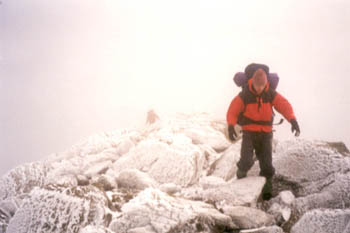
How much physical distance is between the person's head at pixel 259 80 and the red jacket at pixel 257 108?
154mm

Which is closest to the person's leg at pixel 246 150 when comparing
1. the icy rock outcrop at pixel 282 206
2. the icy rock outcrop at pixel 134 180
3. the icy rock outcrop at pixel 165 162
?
the icy rock outcrop at pixel 282 206

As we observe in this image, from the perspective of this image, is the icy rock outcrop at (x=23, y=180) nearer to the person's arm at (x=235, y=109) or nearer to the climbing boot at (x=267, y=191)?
the person's arm at (x=235, y=109)

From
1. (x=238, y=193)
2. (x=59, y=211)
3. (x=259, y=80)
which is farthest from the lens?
(x=238, y=193)

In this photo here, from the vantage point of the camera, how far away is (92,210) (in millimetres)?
5477

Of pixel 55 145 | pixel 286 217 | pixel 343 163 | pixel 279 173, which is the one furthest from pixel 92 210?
pixel 55 145

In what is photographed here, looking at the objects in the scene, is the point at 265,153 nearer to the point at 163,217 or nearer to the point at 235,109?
the point at 235,109

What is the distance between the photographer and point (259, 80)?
5.78 m

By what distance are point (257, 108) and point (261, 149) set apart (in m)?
0.85

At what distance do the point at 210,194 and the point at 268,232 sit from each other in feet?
4.79

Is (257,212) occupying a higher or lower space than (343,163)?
lower

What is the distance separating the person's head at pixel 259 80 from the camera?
5.76 m

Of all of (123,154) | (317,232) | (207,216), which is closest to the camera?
(317,232)

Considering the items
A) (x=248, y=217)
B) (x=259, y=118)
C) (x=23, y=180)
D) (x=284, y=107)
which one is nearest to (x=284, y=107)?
(x=284, y=107)

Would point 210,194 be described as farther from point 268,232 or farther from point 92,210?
point 92,210
